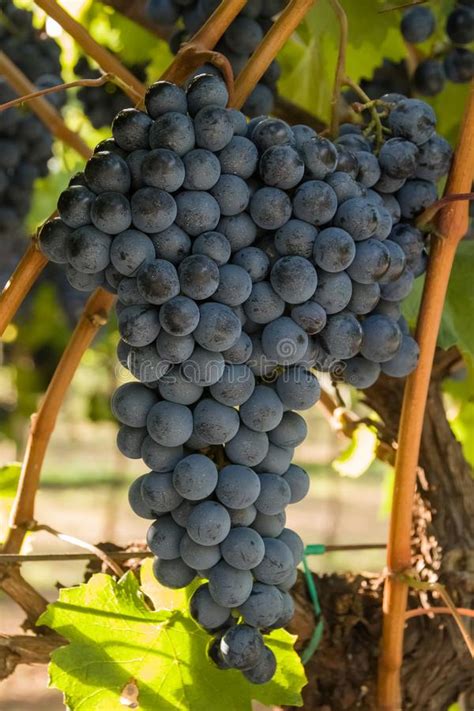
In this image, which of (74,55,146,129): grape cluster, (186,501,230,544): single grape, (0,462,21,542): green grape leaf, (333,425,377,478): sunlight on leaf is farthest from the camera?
(74,55,146,129): grape cluster

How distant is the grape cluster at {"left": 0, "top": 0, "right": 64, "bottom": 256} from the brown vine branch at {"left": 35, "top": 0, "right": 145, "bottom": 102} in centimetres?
53

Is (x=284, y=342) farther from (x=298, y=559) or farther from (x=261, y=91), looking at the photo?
(x=261, y=91)

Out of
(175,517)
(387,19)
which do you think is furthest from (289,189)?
(387,19)

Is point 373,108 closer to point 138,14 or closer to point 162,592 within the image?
point 162,592

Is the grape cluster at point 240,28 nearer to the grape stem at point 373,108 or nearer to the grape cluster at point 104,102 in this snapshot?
the grape cluster at point 104,102

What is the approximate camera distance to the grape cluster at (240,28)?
130cm

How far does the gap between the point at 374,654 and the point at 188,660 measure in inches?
13.3

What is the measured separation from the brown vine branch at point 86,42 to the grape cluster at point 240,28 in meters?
0.20

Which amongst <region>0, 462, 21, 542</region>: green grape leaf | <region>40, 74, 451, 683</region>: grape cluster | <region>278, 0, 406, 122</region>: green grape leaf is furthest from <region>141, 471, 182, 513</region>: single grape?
<region>278, 0, 406, 122</region>: green grape leaf

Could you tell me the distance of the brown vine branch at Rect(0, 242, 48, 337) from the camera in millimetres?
878

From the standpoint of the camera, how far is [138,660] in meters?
0.93

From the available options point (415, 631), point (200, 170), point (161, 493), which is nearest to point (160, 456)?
point (161, 493)

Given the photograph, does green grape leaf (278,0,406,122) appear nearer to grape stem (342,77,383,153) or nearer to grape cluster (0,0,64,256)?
grape cluster (0,0,64,256)

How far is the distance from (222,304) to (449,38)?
1.07 meters
